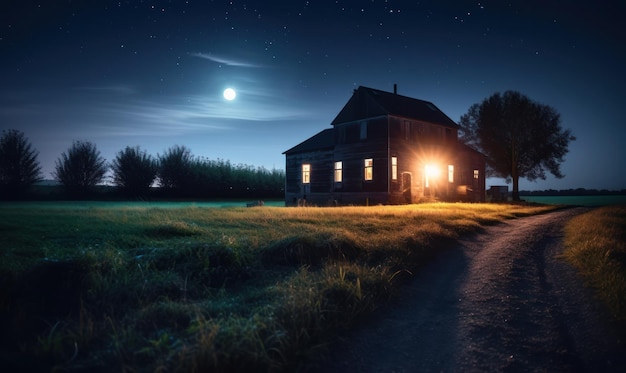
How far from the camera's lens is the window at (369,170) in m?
29.5

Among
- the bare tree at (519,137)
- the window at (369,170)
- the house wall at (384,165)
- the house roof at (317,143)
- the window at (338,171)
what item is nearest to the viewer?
the house wall at (384,165)

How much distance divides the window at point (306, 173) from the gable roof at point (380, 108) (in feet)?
16.9

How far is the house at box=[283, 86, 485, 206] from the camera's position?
28.9m

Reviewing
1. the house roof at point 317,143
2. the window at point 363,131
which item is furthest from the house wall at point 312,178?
the window at point 363,131

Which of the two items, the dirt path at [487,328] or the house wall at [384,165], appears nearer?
the dirt path at [487,328]

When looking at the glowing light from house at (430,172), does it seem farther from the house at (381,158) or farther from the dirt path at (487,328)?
the dirt path at (487,328)

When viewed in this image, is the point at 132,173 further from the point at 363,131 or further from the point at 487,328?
the point at 487,328

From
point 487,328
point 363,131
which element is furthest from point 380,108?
point 487,328

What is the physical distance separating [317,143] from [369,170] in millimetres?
7103

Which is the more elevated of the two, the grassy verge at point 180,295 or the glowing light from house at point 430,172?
the glowing light from house at point 430,172

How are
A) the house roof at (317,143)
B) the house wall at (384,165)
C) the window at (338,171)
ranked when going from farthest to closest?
the house roof at (317,143), the window at (338,171), the house wall at (384,165)

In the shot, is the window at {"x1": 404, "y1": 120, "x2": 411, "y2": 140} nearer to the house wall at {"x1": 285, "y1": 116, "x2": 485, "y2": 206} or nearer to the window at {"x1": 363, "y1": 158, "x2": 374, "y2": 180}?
the house wall at {"x1": 285, "y1": 116, "x2": 485, "y2": 206}

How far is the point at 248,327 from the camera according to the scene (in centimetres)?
467

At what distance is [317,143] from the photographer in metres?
34.6
